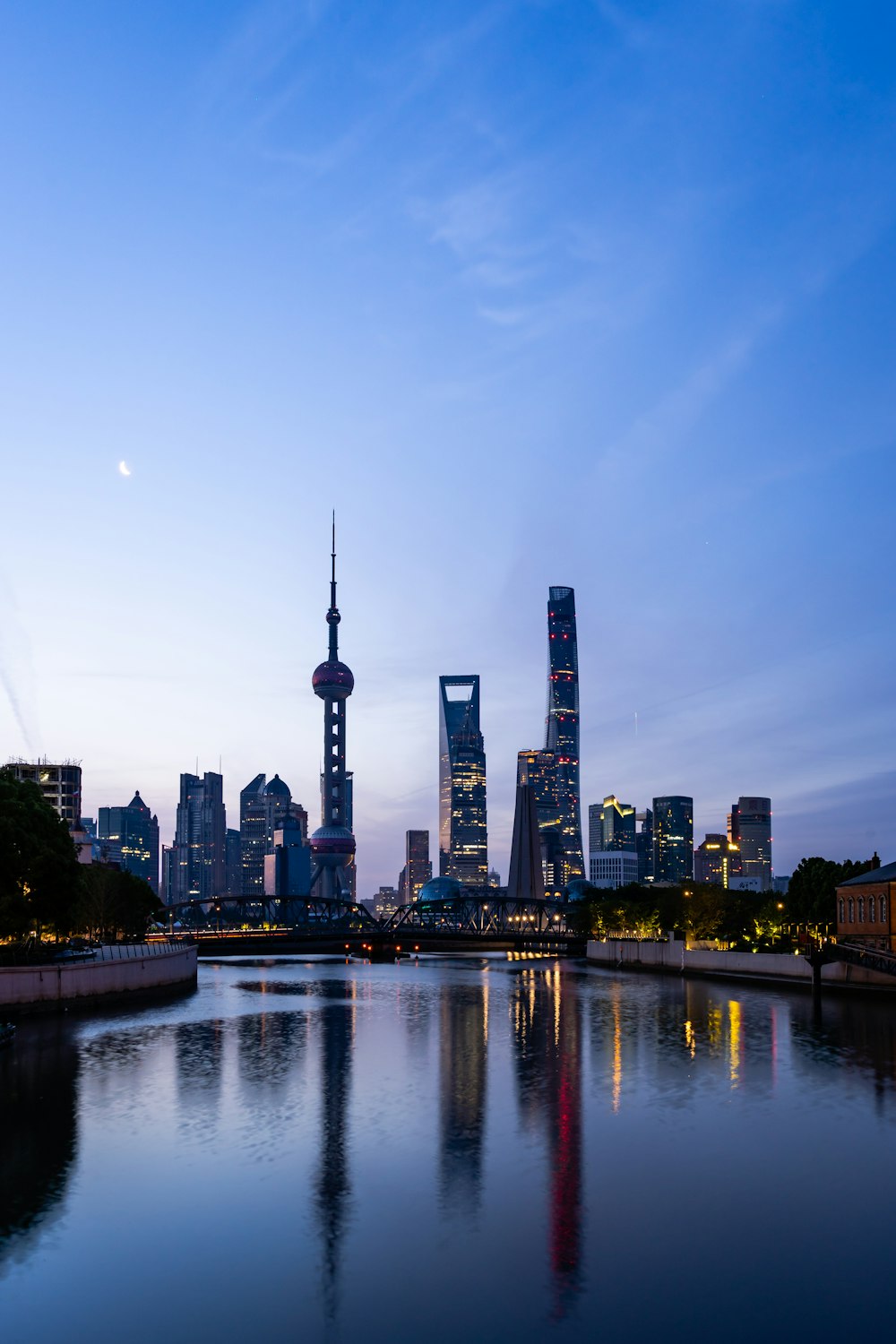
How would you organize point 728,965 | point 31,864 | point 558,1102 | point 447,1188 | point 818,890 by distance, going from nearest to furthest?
point 447,1188 < point 558,1102 < point 31,864 < point 728,965 < point 818,890

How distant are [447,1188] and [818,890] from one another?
114521mm

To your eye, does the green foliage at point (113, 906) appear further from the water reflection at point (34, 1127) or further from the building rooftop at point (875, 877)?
the building rooftop at point (875, 877)

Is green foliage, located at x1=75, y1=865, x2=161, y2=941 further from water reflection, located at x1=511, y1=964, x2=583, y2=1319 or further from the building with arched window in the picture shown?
the building with arched window

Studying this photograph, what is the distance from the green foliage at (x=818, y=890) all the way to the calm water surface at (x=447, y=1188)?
6430 centimetres

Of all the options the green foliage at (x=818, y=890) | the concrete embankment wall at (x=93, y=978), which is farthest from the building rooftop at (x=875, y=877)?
the concrete embankment wall at (x=93, y=978)

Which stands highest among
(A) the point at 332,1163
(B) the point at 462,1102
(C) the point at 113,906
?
(C) the point at 113,906

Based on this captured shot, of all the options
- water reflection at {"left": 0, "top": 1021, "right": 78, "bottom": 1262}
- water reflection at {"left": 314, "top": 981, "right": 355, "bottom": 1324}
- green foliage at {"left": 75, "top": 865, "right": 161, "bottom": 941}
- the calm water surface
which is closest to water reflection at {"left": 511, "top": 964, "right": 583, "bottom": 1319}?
the calm water surface

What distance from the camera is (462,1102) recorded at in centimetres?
5531

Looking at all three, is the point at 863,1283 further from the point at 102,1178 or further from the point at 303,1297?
the point at 102,1178

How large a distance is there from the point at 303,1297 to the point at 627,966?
15171cm

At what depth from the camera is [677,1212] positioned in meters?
35.2

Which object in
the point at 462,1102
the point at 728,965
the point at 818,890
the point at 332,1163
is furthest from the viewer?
the point at 818,890

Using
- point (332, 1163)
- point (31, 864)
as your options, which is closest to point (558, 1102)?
A: point (332, 1163)

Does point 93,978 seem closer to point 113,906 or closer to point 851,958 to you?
point 851,958
